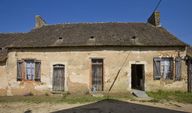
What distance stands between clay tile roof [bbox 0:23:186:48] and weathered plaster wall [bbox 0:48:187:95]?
495 mm

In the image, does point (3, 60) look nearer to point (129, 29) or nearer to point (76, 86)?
point (76, 86)

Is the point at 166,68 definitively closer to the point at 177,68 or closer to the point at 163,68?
the point at 163,68

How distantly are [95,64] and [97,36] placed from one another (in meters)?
2.45

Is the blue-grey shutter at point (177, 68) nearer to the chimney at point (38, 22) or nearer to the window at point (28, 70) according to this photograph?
the window at point (28, 70)

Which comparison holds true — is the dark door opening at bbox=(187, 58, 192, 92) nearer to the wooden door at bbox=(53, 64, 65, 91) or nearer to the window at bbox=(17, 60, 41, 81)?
the wooden door at bbox=(53, 64, 65, 91)

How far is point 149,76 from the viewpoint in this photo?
1497 cm

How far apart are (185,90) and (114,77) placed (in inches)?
209

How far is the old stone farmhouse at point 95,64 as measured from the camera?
1501cm

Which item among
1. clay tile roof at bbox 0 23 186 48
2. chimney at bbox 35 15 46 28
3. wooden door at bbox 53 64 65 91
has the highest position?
chimney at bbox 35 15 46 28

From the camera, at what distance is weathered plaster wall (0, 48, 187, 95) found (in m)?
15.0

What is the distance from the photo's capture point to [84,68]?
15273mm

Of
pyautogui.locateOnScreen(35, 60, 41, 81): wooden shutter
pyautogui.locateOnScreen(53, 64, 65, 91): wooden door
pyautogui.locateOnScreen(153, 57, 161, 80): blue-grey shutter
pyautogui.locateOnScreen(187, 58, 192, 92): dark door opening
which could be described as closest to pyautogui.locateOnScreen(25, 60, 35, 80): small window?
pyautogui.locateOnScreen(35, 60, 41, 81): wooden shutter

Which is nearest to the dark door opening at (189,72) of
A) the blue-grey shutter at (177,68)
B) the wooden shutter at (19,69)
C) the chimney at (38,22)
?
the blue-grey shutter at (177,68)

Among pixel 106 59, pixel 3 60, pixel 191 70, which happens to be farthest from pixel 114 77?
pixel 3 60
